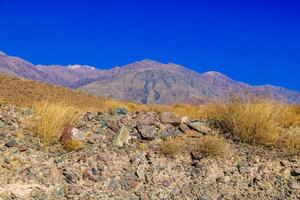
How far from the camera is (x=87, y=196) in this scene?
32.2 ft

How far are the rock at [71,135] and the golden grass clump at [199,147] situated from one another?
1.77 meters

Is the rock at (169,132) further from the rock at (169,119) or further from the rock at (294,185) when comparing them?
the rock at (294,185)

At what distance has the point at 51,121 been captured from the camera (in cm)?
1130

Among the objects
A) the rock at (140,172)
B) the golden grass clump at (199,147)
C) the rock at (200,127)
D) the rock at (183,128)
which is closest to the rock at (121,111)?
the rock at (183,128)

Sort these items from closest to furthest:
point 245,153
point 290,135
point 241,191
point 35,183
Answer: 1. point 35,183
2. point 241,191
3. point 245,153
4. point 290,135

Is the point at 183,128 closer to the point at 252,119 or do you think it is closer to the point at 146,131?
the point at 146,131

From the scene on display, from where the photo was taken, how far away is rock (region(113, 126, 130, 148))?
36.7 ft

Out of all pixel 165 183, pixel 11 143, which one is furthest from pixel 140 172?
pixel 11 143

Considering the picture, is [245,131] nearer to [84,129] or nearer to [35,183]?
[84,129]

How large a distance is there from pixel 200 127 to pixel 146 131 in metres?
1.32

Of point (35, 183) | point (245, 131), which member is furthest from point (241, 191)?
point (35, 183)

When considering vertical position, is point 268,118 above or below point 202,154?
above

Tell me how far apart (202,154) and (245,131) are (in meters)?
1.44

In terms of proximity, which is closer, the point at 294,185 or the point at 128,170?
the point at 294,185
